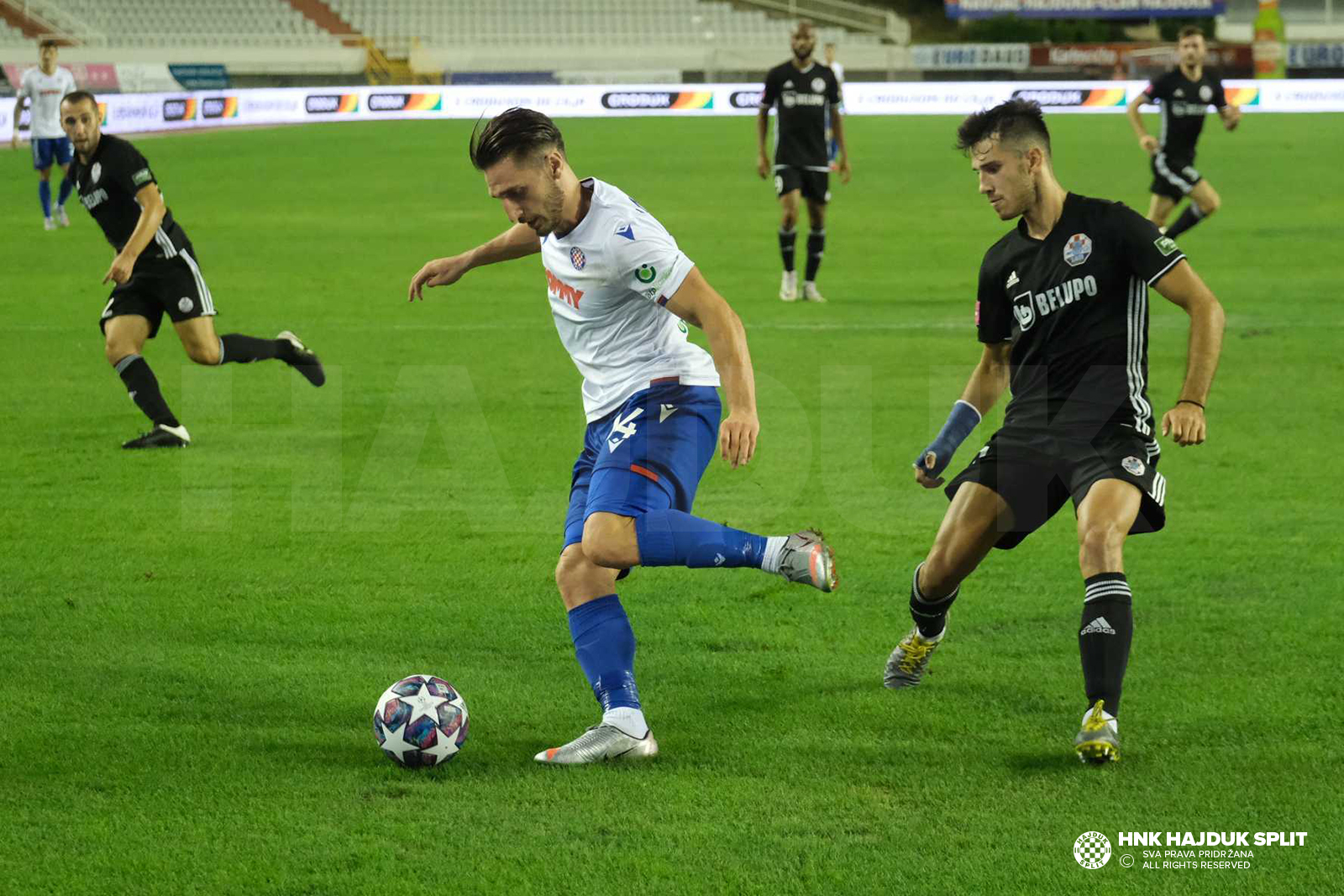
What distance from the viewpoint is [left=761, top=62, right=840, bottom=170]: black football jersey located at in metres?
14.3

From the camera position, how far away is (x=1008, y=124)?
4.84 meters

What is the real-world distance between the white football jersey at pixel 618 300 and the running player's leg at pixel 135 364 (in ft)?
15.8

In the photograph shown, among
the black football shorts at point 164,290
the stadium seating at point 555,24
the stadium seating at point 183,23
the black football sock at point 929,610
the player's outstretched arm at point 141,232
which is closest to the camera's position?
the black football sock at point 929,610

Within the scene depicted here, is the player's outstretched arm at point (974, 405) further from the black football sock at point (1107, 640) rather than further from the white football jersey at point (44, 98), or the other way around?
the white football jersey at point (44, 98)

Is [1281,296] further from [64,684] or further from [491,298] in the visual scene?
[64,684]

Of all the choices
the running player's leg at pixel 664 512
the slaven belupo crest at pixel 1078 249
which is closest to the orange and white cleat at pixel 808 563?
the running player's leg at pixel 664 512

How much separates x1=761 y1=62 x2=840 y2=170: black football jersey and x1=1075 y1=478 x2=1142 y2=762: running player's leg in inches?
395

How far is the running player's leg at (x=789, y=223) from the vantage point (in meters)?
14.2

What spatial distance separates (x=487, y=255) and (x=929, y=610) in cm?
204

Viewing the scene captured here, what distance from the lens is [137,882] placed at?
391 cm

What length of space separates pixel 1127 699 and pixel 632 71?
47.7 m

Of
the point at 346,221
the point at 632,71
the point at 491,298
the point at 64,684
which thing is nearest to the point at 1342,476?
the point at 64,684

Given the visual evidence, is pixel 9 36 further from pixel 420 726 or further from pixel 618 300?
pixel 420 726

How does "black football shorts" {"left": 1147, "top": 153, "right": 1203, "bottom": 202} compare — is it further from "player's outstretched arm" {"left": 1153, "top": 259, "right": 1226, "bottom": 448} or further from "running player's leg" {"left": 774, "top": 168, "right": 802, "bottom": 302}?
"player's outstretched arm" {"left": 1153, "top": 259, "right": 1226, "bottom": 448}
